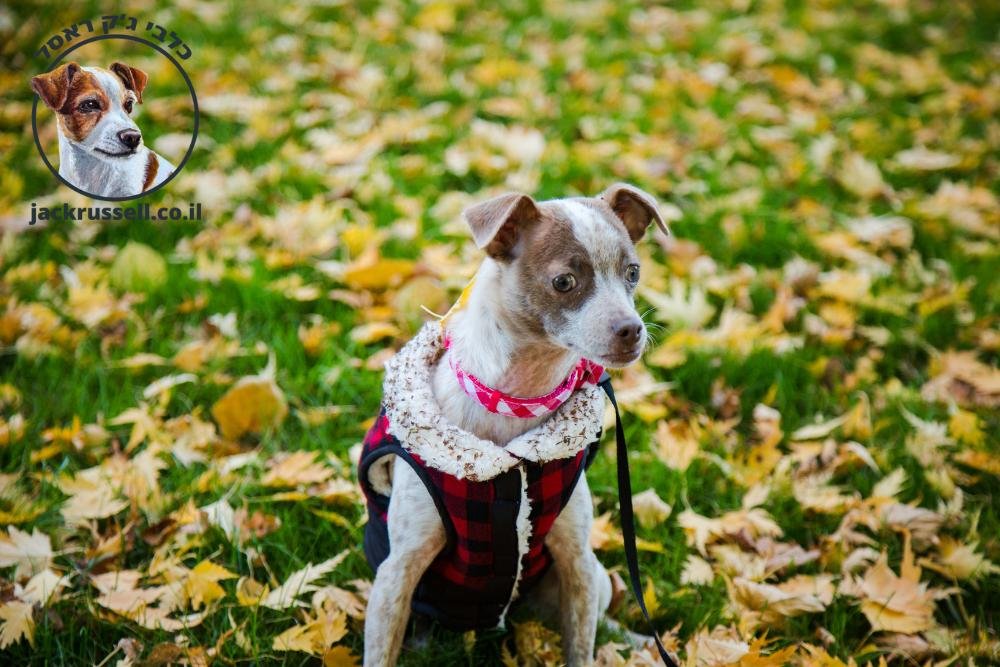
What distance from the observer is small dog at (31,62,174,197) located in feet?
8.32

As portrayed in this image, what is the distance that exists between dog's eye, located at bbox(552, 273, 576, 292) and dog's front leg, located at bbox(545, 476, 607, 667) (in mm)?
568

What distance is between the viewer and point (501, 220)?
1953mm

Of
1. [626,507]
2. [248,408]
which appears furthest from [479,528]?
[248,408]

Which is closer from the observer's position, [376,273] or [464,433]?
[464,433]

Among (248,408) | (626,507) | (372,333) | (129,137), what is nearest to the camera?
(626,507)

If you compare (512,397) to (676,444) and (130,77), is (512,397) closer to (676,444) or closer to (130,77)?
(676,444)

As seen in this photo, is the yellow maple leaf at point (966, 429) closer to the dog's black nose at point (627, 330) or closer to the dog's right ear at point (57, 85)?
the dog's black nose at point (627, 330)

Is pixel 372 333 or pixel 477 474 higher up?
pixel 477 474

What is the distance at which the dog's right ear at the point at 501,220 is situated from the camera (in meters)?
1.96

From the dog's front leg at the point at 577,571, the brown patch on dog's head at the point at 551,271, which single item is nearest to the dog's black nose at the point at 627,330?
the brown patch on dog's head at the point at 551,271

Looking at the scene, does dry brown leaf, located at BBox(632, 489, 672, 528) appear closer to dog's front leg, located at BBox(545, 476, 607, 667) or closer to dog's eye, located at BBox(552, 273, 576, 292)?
dog's front leg, located at BBox(545, 476, 607, 667)

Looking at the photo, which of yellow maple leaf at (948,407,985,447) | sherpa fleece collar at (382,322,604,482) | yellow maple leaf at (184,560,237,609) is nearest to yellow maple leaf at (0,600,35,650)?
yellow maple leaf at (184,560,237,609)

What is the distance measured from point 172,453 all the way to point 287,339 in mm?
790

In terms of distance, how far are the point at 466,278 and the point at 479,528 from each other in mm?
1970
